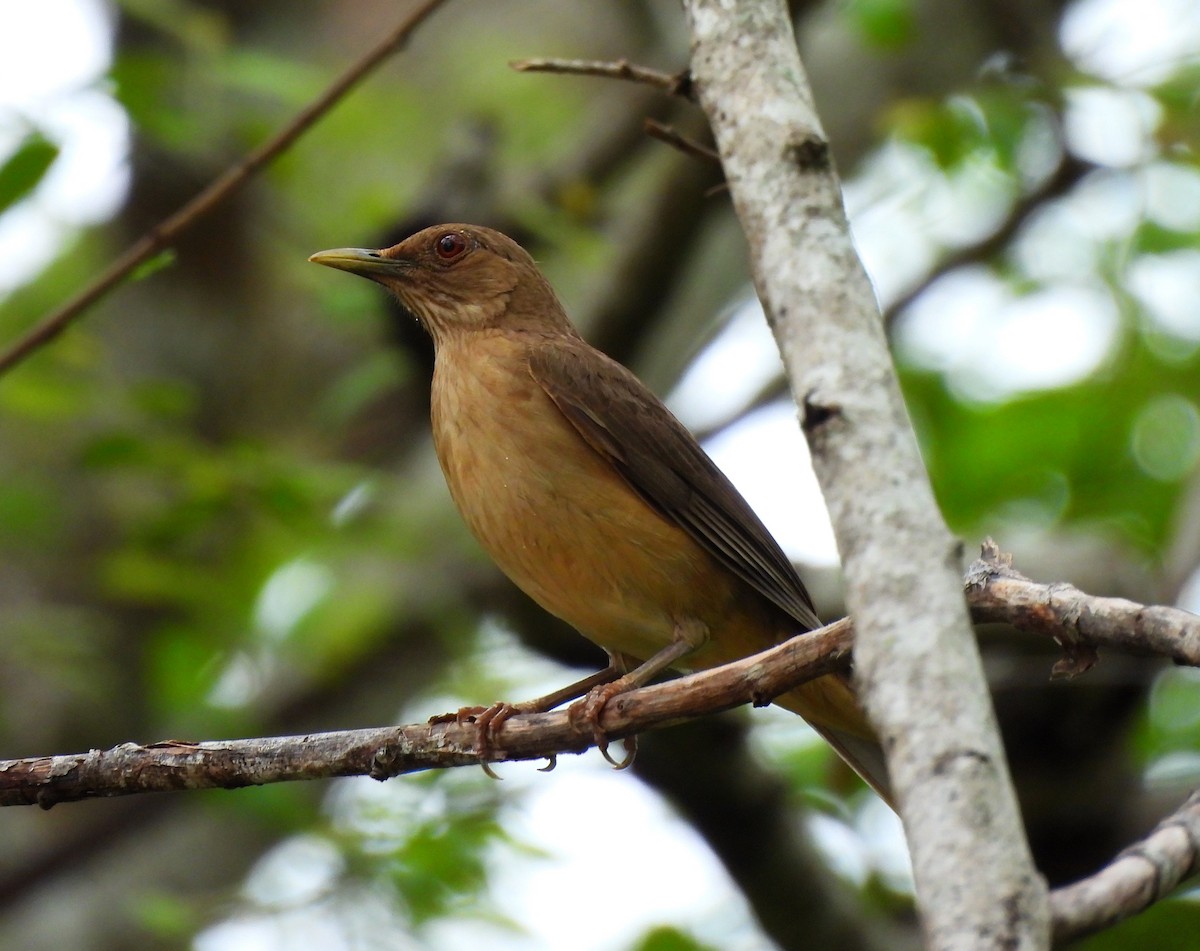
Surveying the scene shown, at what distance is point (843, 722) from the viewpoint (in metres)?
5.14

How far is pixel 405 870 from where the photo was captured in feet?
20.5

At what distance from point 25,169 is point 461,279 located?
5.84 feet

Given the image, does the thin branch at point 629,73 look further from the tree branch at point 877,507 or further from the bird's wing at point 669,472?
the bird's wing at point 669,472

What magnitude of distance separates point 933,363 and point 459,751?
5.51 m

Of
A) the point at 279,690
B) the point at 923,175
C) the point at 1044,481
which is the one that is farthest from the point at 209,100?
the point at 1044,481

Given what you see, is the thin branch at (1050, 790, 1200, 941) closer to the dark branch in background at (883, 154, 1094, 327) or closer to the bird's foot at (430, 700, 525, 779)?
the bird's foot at (430, 700, 525, 779)

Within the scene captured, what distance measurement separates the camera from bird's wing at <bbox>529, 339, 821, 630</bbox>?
4973 mm

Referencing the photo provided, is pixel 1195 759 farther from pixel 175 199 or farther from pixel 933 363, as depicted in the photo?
pixel 175 199

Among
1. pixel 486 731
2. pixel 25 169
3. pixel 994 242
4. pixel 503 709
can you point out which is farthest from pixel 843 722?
pixel 994 242

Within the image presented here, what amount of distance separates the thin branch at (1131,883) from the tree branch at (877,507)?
0.11 m

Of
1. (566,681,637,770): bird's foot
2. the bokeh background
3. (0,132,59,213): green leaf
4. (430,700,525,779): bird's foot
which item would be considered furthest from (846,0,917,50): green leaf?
(430,700,525,779): bird's foot

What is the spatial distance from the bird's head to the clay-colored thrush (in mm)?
418

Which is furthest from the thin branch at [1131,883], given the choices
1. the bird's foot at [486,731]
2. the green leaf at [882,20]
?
the green leaf at [882,20]

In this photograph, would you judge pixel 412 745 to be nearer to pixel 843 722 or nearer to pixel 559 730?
pixel 559 730
